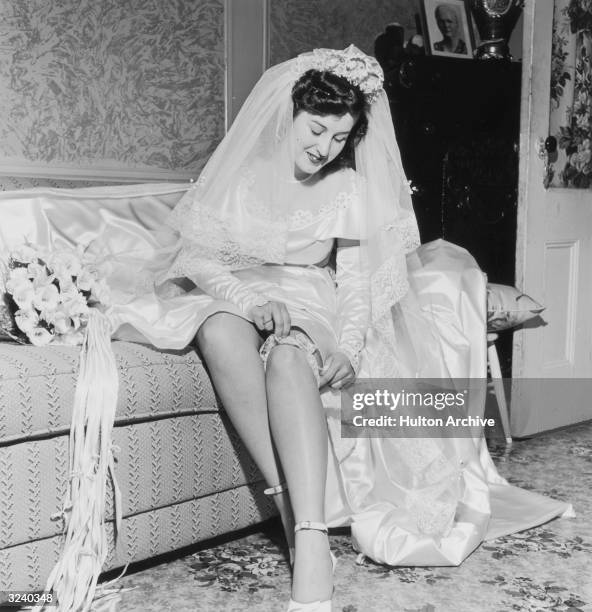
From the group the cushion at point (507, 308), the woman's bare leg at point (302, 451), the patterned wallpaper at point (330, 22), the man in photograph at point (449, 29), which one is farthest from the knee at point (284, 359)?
the man in photograph at point (449, 29)

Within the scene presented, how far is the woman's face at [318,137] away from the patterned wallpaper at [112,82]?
1.26 meters

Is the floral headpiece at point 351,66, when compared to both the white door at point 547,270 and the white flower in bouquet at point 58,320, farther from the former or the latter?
the white door at point 547,270

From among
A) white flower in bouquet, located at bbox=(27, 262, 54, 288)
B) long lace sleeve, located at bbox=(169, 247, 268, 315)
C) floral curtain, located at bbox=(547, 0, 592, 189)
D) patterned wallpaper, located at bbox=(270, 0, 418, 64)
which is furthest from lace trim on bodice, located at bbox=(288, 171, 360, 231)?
patterned wallpaper, located at bbox=(270, 0, 418, 64)

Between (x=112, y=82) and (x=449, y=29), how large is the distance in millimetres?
1498

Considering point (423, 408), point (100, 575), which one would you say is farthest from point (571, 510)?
point (100, 575)

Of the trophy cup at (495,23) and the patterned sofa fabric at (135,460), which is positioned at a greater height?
the trophy cup at (495,23)

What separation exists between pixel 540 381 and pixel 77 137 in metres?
1.97

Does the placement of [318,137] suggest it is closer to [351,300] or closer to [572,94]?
[351,300]

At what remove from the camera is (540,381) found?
3145 mm

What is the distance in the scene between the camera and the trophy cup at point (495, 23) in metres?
3.46

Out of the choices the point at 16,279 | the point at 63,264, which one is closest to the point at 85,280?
the point at 63,264

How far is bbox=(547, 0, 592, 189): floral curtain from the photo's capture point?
10.3 feet

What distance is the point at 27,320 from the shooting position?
200 centimetres

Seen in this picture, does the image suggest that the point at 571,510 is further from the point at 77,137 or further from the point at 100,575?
the point at 77,137
